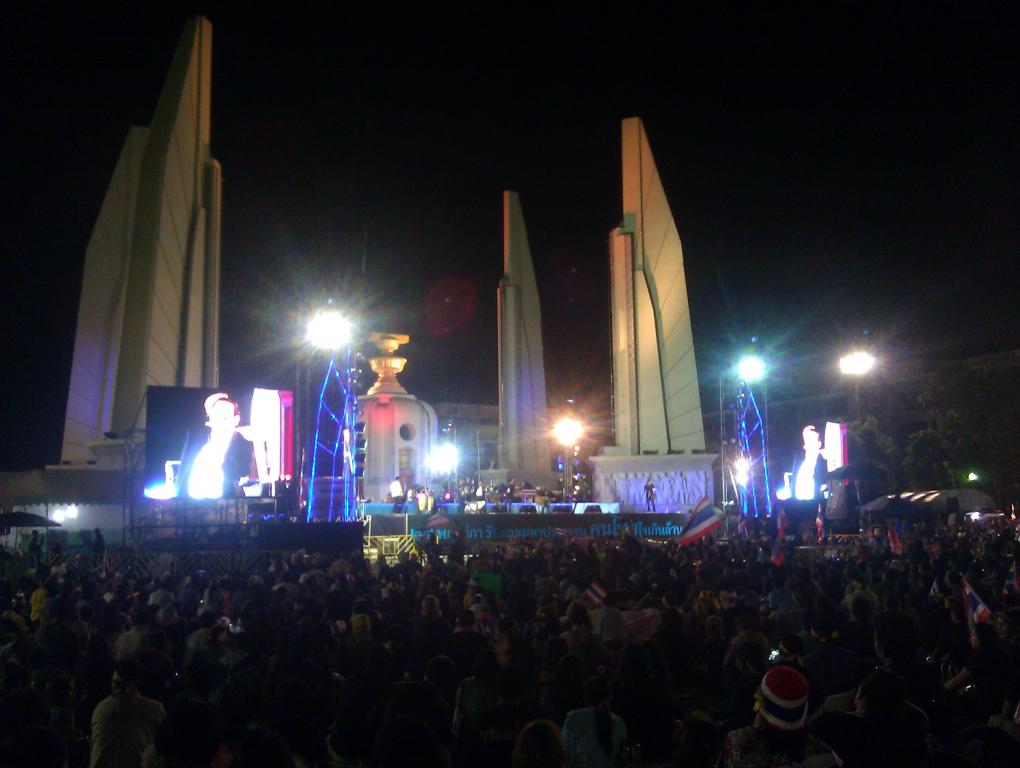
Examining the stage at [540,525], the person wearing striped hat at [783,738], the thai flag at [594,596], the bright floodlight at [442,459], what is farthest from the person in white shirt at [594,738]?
the bright floodlight at [442,459]

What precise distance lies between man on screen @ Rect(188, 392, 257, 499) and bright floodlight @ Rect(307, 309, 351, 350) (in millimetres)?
3229

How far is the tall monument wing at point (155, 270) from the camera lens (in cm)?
3120

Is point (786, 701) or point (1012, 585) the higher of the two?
point (1012, 585)

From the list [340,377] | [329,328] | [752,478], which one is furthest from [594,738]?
[752,478]

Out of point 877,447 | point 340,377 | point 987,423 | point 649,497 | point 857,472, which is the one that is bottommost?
point 857,472

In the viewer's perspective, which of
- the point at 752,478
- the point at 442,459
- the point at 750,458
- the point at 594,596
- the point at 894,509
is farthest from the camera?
the point at 442,459

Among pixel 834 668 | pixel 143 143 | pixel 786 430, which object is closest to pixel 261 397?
pixel 143 143

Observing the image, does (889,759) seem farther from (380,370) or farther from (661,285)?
(380,370)

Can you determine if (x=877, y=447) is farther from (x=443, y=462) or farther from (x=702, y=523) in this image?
(x=702, y=523)

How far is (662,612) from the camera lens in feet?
32.6

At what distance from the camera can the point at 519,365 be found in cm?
4731

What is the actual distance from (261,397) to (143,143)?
39.4 ft

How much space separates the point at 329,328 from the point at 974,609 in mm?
22767

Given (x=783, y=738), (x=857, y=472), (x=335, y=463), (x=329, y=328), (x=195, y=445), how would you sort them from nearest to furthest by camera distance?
(x=783, y=738) < (x=857, y=472) < (x=195, y=445) < (x=329, y=328) < (x=335, y=463)
